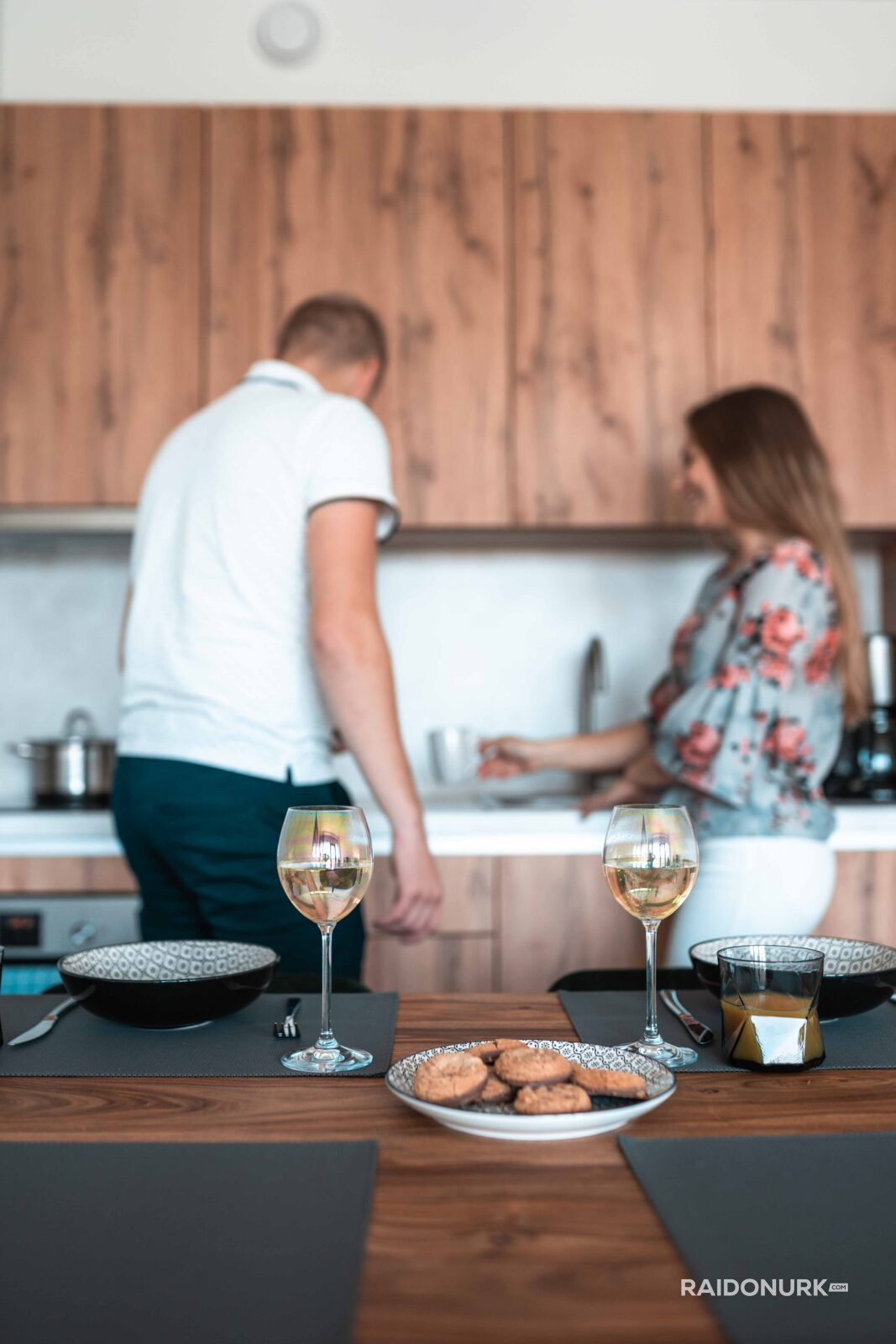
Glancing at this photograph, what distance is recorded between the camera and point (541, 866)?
2.17 m

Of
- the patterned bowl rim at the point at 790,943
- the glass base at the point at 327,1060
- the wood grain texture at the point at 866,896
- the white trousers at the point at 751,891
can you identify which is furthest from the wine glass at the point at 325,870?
the wood grain texture at the point at 866,896

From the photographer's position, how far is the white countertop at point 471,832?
7.06 feet

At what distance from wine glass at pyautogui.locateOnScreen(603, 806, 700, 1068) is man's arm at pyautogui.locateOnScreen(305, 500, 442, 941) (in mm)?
575

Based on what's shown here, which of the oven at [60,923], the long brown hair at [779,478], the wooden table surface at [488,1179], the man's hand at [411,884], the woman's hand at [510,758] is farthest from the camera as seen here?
the woman's hand at [510,758]

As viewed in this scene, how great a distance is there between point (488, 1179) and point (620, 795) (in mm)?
1568

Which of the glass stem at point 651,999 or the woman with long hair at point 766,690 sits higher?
the woman with long hair at point 766,690

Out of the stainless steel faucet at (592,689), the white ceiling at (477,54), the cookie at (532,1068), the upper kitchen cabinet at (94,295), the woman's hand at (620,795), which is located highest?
the white ceiling at (477,54)

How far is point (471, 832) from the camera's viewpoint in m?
2.17

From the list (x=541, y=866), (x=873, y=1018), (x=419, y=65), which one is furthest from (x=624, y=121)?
(x=873, y=1018)

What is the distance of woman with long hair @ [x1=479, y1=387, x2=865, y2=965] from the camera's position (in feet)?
5.54

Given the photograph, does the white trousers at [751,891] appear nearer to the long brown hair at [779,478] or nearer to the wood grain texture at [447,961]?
the long brown hair at [779,478]

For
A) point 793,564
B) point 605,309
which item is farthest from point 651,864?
point 605,309

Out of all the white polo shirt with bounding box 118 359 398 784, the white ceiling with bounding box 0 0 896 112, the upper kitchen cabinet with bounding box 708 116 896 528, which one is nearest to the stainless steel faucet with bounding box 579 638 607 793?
the upper kitchen cabinet with bounding box 708 116 896 528
